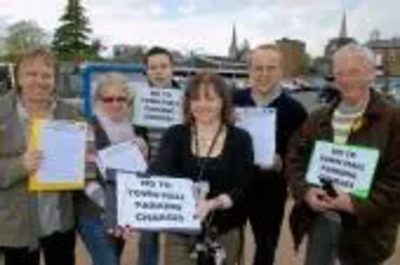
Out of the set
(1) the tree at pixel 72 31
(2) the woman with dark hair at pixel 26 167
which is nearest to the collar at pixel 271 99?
(2) the woman with dark hair at pixel 26 167

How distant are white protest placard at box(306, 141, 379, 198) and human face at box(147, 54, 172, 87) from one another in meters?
1.97

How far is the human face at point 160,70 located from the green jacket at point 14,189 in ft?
5.64

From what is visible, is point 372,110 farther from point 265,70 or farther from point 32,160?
point 32,160

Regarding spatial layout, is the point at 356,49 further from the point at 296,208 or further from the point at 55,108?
the point at 55,108

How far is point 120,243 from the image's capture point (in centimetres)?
609

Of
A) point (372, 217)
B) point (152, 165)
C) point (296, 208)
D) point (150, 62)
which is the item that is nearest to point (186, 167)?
point (152, 165)

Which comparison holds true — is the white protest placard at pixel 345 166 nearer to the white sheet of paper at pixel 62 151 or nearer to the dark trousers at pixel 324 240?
the dark trousers at pixel 324 240

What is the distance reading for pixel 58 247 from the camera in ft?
18.8

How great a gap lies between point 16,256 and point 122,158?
98 centimetres

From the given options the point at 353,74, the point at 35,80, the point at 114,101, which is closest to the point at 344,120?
the point at 353,74

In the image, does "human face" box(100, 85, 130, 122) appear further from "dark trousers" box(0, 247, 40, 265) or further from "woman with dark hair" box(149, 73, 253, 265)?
"dark trousers" box(0, 247, 40, 265)

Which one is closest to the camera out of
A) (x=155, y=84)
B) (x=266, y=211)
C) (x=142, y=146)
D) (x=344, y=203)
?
(x=344, y=203)

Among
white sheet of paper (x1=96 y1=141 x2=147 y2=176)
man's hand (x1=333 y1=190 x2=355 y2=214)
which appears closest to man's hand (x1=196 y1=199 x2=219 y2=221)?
man's hand (x1=333 y1=190 x2=355 y2=214)

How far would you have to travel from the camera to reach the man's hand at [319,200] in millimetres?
5137
